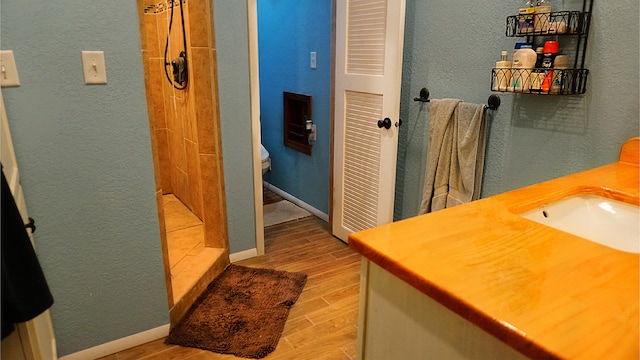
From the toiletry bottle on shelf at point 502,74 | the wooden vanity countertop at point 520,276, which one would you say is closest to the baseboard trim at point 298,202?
the toiletry bottle on shelf at point 502,74

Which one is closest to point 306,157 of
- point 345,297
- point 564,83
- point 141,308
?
point 345,297

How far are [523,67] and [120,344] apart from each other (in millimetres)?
2129

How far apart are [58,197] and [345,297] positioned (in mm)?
1498

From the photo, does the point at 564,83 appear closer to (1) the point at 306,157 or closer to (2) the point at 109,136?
(2) the point at 109,136

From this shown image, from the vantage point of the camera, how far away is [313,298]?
7.72 ft

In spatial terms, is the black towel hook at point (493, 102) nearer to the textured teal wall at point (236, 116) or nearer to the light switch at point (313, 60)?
the textured teal wall at point (236, 116)

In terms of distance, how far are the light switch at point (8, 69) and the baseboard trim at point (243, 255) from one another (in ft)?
5.23

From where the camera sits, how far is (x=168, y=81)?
10.8ft

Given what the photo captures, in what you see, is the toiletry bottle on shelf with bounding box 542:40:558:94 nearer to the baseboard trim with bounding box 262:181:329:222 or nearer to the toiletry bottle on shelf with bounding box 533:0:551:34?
the toiletry bottle on shelf with bounding box 533:0:551:34

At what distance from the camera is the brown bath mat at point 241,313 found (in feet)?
6.44

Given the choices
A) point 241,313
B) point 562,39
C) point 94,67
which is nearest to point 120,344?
point 241,313

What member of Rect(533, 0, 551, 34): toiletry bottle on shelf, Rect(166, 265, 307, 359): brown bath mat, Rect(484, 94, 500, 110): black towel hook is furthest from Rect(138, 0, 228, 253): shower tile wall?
Rect(533, 0, 551, 34): toiletry bottle on shelf

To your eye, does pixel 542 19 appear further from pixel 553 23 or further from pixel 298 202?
pixel 298 202

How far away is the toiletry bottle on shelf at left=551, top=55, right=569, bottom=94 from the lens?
65.2 inches
